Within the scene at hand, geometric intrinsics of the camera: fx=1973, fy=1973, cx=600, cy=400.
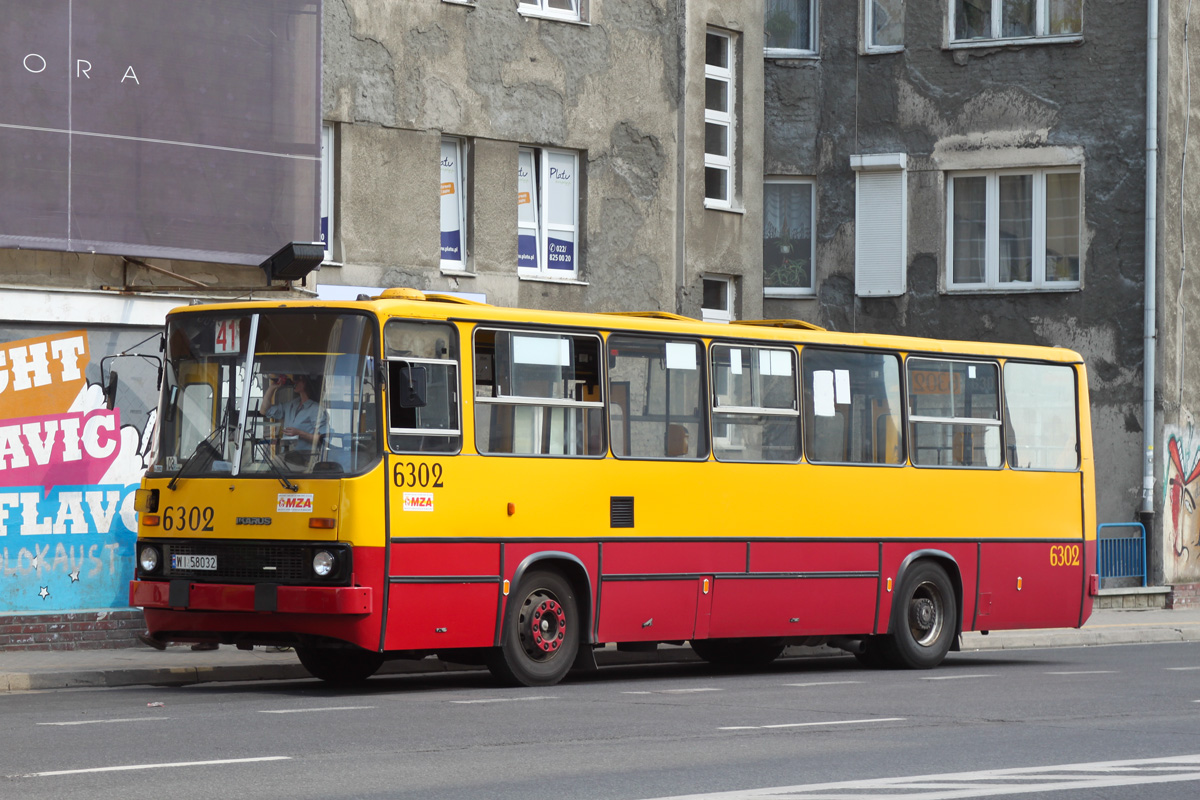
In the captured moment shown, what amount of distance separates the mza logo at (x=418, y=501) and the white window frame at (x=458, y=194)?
10.6m

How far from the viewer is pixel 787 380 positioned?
683 inches

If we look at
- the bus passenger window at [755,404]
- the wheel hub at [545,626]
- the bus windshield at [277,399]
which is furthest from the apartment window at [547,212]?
the bus windshield at [277,399]

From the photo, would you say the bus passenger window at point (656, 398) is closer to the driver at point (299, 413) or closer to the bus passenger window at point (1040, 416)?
the driver at point (299, 413)

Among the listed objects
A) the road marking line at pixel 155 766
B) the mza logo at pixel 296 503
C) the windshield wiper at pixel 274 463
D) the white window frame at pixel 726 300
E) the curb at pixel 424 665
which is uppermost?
the white window frame at pixel 726 300

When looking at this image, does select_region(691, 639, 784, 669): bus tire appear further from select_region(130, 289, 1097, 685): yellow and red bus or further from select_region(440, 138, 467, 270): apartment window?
select_region(440, 138, 467, 270): apartment window

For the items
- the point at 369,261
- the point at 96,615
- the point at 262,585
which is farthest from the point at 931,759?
the point at 369,261

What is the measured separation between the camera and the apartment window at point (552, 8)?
82.8 ft

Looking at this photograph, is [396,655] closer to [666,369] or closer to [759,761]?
[666,369]

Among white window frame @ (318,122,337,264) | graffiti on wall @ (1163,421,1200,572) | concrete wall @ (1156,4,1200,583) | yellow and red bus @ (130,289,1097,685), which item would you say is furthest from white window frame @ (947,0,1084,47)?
yellow and red bus @ (130,289,1097,685)

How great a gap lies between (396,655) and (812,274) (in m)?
18.4

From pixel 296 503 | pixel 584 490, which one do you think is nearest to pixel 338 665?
pixel 296 503

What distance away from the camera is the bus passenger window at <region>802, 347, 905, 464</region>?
1756 centimetres

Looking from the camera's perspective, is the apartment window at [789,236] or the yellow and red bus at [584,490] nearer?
the yellow and red bus at [584,490]

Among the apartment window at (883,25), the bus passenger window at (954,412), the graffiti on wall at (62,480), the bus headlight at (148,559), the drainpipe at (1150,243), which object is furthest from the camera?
the apartment window at (883,25)
